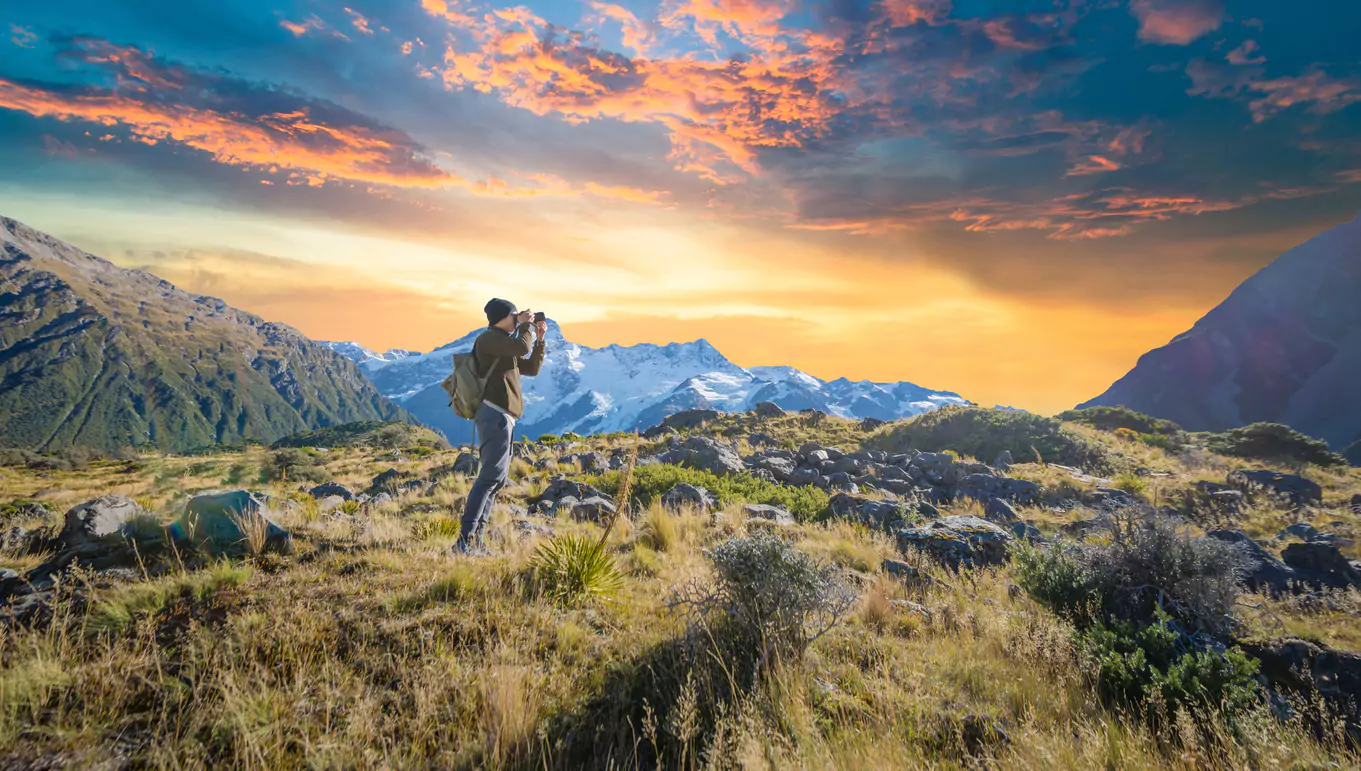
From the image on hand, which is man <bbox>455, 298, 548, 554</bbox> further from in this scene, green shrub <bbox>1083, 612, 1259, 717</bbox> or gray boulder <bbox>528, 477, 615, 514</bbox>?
green shrub <bbox>1083, 612, 1259, 717</bbox>

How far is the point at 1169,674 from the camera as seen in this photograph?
375cm

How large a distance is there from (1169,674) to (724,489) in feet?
30.9

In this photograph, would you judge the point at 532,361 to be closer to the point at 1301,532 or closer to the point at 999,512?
the point at 999,512

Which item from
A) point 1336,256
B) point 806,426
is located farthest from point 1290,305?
point 806,426

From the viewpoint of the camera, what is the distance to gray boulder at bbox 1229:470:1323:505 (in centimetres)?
1495

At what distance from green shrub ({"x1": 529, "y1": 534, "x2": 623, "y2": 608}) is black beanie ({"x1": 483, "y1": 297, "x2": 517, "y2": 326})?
10.0ft

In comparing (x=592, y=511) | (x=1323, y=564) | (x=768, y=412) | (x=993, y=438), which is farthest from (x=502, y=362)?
(x=768, y=412)

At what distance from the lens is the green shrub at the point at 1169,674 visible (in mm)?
3654

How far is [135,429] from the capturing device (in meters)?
199

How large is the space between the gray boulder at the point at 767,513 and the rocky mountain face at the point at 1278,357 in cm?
10703

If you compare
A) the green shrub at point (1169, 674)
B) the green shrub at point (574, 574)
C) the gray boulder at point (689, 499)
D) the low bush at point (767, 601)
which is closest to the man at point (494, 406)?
the green shrub at point (574, 574)

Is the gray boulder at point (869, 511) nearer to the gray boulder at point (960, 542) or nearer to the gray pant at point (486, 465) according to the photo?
the gray boulder at point (960, 542)

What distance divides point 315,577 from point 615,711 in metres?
3.62

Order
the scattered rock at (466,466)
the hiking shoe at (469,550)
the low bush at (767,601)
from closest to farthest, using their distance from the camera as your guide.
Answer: the low bush at (767,601)
the hiking shoe at (469,550)
the scattered rock at (466,466)
